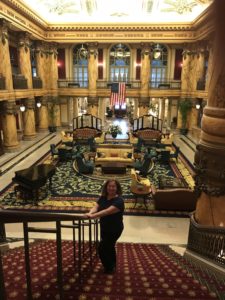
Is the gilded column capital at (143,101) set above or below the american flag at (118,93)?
below

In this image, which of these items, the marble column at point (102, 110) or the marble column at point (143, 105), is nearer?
the marble column at point (143, 105)

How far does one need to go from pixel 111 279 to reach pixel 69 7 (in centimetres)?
1791

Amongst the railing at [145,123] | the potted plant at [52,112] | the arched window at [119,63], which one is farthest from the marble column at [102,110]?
the potted plant at [52,112]

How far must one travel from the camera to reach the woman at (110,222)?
3.11 m

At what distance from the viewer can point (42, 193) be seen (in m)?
9.20

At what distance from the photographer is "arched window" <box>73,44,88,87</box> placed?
21531 millimetres

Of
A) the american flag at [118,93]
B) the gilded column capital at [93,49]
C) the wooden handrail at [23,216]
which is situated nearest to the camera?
the wooden handrail at [23,216]

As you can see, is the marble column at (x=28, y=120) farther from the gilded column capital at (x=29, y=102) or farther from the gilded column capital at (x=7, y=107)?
the gilded column capital at (x=7, y=107)

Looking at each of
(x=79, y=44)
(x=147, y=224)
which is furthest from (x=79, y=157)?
(x=79, y=44)

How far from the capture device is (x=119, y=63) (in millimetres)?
22000

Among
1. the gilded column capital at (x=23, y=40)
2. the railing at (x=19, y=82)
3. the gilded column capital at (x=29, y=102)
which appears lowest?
the gilded column capital at (x=29, y=102)

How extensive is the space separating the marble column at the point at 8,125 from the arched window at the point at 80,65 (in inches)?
343

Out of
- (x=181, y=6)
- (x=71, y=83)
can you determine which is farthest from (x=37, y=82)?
(x=181, y=6)

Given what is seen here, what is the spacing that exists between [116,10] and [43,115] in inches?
360
